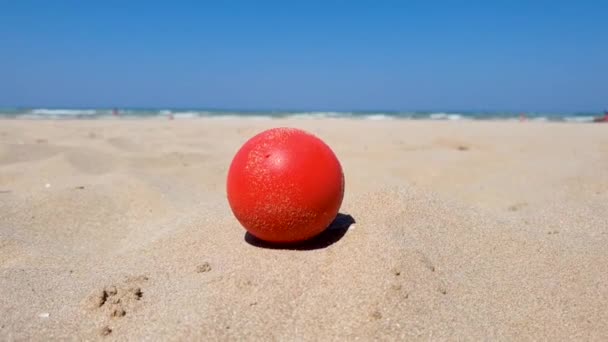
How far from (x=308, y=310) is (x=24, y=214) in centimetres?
273

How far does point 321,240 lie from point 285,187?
0.48 m

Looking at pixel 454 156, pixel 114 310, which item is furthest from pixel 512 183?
pixel 114 310

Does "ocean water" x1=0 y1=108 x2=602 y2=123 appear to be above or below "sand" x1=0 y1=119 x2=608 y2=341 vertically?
below

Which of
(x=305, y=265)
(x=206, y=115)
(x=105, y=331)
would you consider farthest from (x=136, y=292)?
(x=206, y=115)

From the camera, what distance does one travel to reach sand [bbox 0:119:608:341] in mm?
2195

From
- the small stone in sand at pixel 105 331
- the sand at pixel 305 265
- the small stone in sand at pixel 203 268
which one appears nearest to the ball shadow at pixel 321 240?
the sand at pixel 305 265

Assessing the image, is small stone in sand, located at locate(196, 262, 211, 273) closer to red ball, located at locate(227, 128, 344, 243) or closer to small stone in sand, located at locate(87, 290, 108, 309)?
red ball, located at locate(227, 128, 344, 243)

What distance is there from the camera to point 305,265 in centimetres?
258

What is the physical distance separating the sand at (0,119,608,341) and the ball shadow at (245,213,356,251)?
2cm

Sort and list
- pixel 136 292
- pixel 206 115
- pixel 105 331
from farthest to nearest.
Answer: pixel 206 115 → pixel 136 292 → pixel 105 331

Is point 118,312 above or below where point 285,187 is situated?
below

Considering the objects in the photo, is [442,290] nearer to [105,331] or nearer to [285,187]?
[285,187]

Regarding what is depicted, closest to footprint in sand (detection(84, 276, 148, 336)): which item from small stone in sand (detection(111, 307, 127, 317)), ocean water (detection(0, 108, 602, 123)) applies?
small stone in sand (detection(111, 307, 127, 317))

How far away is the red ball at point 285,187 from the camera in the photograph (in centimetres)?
262
